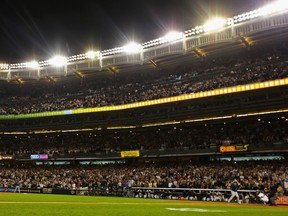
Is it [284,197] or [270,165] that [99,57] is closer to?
[270,165]

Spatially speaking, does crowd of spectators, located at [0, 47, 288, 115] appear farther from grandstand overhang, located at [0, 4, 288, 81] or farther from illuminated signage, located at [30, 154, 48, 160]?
illuminated signage, located at [30, 154, 48, 160]

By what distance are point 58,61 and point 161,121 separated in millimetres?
24927

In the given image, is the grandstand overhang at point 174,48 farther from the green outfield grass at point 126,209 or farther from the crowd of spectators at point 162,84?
the green outfield grass at point 126,209

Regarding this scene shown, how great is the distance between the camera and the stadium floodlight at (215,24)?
137ft

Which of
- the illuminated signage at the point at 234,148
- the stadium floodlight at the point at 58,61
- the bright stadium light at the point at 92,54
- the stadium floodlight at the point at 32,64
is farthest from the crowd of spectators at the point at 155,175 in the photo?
the stadium floodlight at the point at 32,64

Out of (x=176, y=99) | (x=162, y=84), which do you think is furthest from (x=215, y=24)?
(x=162, y=84)

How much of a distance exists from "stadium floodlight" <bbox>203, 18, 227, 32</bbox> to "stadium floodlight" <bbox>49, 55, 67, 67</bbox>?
26.3 meters

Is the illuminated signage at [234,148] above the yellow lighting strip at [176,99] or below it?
below

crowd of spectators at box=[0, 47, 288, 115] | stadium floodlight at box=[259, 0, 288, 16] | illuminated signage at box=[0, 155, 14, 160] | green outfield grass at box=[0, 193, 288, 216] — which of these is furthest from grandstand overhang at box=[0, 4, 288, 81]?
green outfield grass at box=[0, 193, 288, 216]

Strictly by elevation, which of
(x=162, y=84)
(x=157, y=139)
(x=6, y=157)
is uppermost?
(x=162, y=84)

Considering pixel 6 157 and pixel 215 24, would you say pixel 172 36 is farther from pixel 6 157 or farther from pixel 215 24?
pixel 6 157

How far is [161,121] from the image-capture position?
4319 cm

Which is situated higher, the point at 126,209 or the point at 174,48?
the point at 174,48

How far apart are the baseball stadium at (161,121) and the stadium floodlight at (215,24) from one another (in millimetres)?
129
